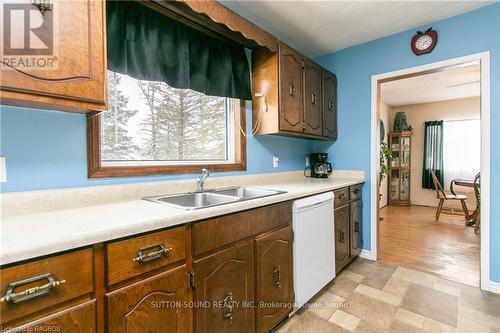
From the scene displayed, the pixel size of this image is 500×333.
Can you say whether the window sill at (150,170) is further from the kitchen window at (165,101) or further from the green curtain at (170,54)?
the green curtain at (170,54)

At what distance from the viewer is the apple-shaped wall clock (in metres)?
2.25

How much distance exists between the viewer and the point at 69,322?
0.76 metres

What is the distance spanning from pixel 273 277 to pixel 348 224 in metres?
1.20

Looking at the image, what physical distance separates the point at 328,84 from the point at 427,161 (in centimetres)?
407

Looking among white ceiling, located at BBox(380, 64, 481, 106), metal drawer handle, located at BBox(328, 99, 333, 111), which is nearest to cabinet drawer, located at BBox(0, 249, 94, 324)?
metal drawer handle, located at BBox(328, 99, 333, 111)

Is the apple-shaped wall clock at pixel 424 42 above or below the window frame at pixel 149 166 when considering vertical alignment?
above

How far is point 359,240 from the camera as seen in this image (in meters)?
2.63

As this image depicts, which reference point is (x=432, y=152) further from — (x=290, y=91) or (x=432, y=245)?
(x=290, y=91)

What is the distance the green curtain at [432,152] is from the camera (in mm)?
5141

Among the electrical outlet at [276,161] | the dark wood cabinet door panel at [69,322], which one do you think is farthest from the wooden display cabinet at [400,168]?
the dark wood cabinet door panel at [69,322]

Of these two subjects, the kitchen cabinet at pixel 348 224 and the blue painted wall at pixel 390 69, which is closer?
the blue painted wall at pixel 390 69

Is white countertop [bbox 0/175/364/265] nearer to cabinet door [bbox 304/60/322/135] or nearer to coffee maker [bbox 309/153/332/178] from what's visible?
cabinet door [bbox 304/60/322/135]

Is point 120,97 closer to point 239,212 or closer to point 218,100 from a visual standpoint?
point 218,100

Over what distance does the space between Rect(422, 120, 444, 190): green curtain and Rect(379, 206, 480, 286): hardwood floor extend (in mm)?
1017
